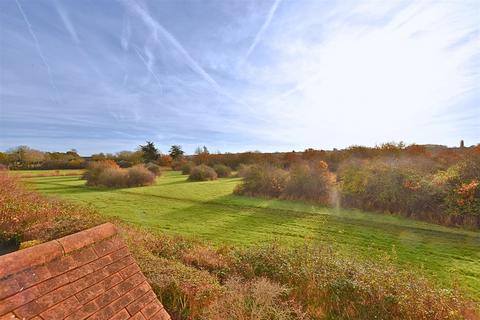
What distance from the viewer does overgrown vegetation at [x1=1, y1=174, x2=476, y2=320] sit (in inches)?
195

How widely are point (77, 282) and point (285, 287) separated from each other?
4.28 meters

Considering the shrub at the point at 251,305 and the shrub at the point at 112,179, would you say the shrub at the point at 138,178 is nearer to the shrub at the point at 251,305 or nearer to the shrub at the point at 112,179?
the shrub at the point at 112,179

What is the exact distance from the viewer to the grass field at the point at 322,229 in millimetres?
7994

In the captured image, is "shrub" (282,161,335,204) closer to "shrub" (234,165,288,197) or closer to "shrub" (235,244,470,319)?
"shrub" (234,165,288,197)

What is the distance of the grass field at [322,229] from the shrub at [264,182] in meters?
2.50

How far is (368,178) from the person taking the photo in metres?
16.3

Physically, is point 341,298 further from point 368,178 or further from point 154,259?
point 368,178

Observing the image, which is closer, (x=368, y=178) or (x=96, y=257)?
(x=96, y=257)

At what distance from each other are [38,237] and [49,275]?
6235 mm

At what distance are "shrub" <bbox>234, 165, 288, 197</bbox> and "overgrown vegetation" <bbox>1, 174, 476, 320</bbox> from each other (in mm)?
12576

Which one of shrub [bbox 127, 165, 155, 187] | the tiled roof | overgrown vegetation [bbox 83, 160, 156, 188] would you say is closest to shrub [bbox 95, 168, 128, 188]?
overgrown vegetation [bbox 83, 160, 156, 188]

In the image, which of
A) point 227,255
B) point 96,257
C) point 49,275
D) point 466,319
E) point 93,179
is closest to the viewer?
point 49,275

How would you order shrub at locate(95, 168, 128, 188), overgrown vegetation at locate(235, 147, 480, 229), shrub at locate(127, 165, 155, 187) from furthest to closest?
shrub at locate(127, 165, 155, 187) < shrub at locate(95, 168, 128, 188) < overgrown vegetation at locate(235, 147, 480, 229)

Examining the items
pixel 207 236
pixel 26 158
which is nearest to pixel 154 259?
pixel 207 236
